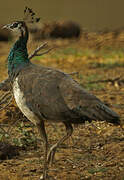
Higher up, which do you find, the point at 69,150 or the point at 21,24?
the point at 21,24

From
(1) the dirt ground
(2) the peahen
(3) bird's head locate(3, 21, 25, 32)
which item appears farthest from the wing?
(3) bird's head locate(3, 21, 25, 32)

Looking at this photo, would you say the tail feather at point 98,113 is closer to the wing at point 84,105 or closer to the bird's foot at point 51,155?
the wing at point 84,105

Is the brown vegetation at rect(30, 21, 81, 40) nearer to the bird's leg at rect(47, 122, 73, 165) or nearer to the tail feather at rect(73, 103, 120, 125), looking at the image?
the bird's leg at rect(47, 122, 73, 165)

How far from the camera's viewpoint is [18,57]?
476 cm

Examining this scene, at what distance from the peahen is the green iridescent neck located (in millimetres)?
72

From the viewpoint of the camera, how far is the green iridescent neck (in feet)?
15.4

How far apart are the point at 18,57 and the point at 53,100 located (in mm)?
883

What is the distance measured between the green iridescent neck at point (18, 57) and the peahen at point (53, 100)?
0.07 metres

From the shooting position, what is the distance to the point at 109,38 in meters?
16.8

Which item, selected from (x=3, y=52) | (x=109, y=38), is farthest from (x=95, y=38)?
(x=3, y=52)

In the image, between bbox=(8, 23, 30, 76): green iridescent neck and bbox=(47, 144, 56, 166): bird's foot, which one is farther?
bbox=(8, 23, 30, 76): green iridescent neck

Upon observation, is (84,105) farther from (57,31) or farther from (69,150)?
(57,31)

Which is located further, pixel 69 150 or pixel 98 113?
pixel 69 150

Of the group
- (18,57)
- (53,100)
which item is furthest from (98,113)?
(18,57)
